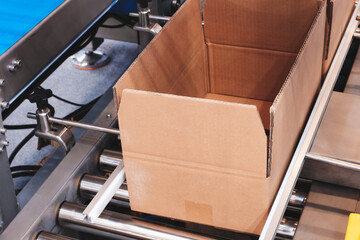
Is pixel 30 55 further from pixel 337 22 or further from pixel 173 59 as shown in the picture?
pixel 337 22

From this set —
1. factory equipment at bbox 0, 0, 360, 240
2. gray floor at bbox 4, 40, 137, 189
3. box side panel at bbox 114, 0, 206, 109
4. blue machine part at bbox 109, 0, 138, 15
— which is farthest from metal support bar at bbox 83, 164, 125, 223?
blue machine part at bbox 109, 0, 138, 15

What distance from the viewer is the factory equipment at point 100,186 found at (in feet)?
3.22

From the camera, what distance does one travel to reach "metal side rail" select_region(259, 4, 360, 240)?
2.72 ft

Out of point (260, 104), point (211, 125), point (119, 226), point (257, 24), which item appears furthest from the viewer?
point (260, 104)

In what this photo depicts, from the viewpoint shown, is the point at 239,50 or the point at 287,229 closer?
the point at 287,229

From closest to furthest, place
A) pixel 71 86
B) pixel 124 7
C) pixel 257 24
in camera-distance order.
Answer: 1. pixel 257 24
2. pixel 124 7
3. pixel 71 86

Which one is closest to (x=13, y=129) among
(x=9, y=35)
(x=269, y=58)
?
(x=9, y=35)

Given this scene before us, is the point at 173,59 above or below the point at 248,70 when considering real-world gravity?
above

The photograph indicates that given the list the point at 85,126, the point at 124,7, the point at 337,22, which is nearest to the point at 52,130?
the point at 85,126

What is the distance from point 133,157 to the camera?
97cm

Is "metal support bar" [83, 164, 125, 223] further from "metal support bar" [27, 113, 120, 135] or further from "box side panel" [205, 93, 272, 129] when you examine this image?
"box side panel" [205, 93, 272, 129]

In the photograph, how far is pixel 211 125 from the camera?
86 centimetres

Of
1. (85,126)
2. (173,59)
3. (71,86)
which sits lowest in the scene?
(71,86)

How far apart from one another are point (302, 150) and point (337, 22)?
429mm
